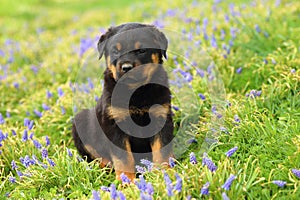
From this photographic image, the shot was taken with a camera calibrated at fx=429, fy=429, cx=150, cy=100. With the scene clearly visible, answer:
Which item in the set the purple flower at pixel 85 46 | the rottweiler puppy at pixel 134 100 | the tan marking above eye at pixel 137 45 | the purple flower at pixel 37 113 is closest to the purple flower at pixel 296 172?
the rottweiler puppy at pixel 134 100

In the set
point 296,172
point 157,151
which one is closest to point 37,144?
point 157,151

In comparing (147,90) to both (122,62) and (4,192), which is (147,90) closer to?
(122,62)

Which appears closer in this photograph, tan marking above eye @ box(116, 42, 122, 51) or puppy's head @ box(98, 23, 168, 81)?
puppy's head @ box(98, 23, 168, 81)

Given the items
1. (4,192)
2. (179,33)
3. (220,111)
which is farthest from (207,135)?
(179,33)

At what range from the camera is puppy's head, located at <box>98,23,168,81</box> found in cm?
425

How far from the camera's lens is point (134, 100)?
4457 mm

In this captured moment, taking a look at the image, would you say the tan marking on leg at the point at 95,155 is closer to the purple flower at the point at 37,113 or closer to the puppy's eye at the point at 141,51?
the puppy's eye at the point at 141,51

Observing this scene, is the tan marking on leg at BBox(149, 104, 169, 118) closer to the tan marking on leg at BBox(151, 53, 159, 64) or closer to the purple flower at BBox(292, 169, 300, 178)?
the tan marking on leg at BBox(151, 53, 159, 64)

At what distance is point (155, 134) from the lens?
4.44 m

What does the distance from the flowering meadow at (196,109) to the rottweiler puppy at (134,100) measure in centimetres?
26

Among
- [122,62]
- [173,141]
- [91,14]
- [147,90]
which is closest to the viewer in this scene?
[122,62]

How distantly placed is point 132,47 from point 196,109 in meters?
1.42

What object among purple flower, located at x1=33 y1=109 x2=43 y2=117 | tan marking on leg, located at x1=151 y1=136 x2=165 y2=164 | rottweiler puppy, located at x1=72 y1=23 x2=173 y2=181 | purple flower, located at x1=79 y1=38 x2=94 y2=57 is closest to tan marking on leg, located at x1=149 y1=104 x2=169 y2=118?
rottweiler puppy, located at x1=72 y1=23 x2=173 y2=181

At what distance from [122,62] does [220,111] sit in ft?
4.37
